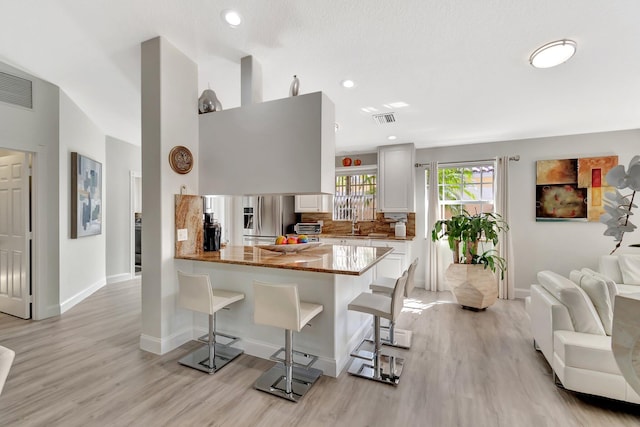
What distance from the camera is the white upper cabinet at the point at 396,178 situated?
5.23 meters

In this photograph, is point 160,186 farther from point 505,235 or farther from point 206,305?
point 505,235

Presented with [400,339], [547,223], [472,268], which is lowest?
[400,339]

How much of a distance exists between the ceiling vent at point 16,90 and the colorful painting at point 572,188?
6.88 meters

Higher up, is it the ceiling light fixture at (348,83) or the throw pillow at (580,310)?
the ceiling light fixture at (348,83)

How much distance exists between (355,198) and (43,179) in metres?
4.67

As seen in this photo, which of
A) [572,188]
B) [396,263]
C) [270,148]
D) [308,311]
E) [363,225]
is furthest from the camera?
[363,225]

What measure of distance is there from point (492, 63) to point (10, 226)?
5.61 m

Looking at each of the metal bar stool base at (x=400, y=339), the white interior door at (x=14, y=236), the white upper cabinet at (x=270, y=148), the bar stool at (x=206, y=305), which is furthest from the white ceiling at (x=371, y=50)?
the metal bar stool base at (x=400, y=339)

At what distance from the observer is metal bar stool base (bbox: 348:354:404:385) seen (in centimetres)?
230

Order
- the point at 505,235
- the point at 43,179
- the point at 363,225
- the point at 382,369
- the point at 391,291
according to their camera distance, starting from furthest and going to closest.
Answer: the point at 363,225 → the point at 505,235 → the point at 43,179 → the point at 391,291 → the point at 382,369

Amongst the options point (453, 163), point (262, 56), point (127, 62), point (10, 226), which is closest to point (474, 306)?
point (453, 163)

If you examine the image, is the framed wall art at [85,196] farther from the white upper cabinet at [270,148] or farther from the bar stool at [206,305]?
the bar stool at [206,305]

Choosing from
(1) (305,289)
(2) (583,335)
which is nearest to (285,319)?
(1) (305,289)

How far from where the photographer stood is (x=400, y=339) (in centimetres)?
306
